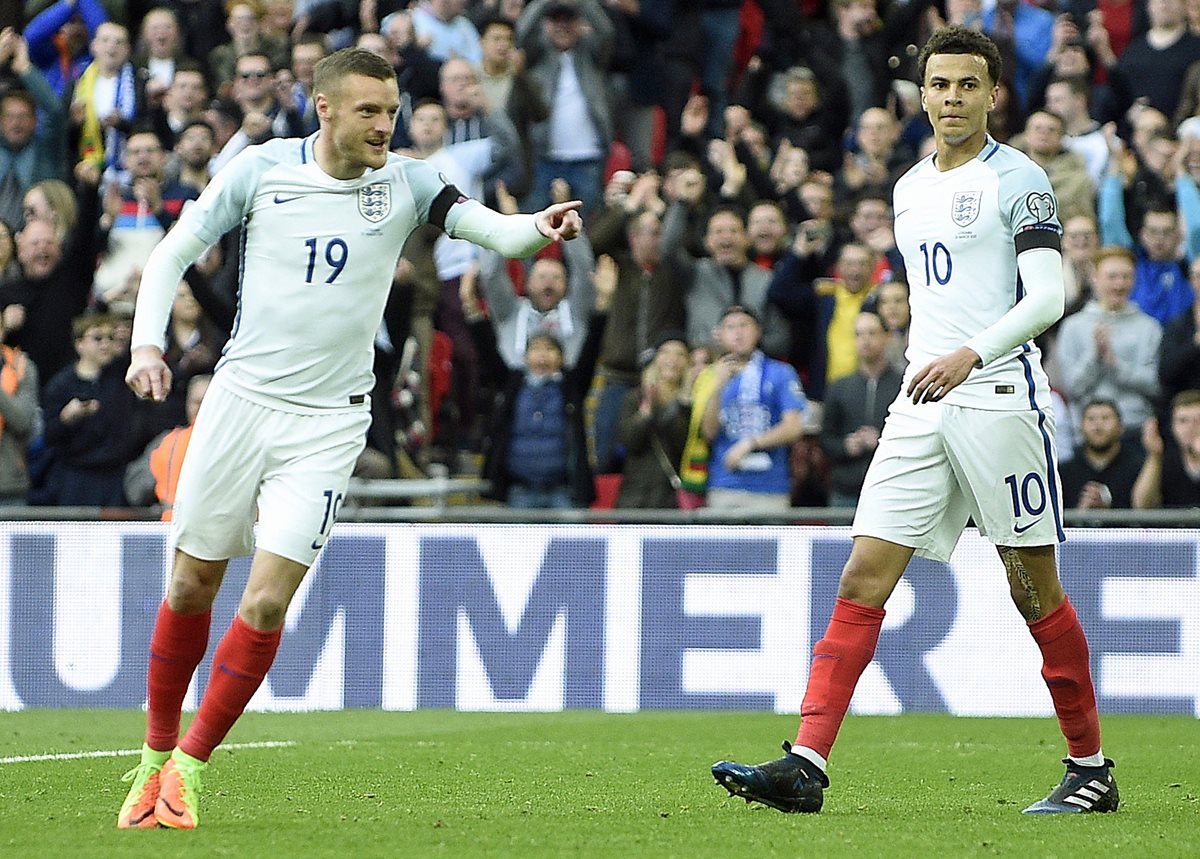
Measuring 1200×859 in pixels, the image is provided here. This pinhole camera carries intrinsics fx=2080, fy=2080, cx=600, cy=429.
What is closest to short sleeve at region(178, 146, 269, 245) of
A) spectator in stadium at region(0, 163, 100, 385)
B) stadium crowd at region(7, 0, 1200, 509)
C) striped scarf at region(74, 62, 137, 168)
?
stadium crowd at region(7, 0, 1200, 509)

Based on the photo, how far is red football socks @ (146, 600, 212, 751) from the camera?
6.41m

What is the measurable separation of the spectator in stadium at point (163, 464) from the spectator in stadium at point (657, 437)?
249 centimetres

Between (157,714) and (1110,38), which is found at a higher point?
(1110,38)

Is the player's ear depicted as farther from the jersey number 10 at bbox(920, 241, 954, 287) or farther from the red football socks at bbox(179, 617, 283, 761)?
the jersey number 10 at bbox(920, 241, 954, 287)

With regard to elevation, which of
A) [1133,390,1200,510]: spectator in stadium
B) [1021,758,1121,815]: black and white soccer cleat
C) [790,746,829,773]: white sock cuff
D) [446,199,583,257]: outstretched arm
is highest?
[446,199,583,257]: outstretched arm

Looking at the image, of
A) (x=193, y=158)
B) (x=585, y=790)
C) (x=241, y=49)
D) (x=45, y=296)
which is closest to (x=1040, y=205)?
(x=585, y=790)

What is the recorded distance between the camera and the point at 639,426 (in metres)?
12.0

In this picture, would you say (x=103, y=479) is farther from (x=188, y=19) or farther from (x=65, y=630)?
(x=188, y=19)

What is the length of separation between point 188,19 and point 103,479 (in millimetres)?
5163

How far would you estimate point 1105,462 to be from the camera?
37.7ft

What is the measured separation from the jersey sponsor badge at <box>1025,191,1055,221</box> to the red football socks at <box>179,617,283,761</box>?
266cm

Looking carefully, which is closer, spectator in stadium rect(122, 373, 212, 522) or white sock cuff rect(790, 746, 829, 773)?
white sock cuff rect(790, 746, 829, 773)

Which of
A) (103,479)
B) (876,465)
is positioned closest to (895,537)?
(876,465)

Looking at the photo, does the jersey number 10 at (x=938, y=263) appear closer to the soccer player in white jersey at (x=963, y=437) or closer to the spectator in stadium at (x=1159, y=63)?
the soccer player in white jersey at (x=963, y=437)
